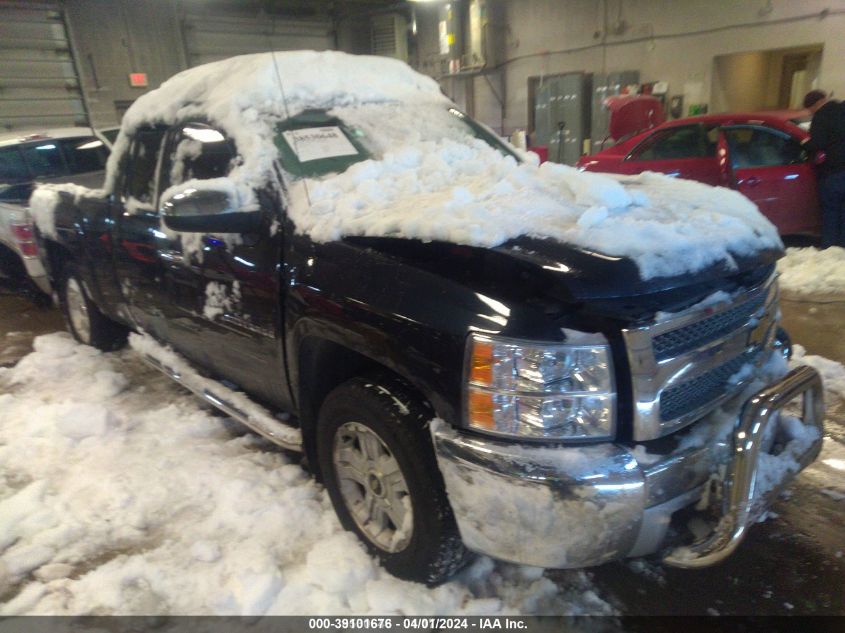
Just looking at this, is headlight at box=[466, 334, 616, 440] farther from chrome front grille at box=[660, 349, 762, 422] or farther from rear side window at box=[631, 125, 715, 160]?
rear side window at box=[631, 125, 715, 160]

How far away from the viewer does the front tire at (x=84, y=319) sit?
471 cm

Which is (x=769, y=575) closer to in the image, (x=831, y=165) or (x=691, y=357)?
(x=691, y=357)

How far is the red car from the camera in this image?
613cm

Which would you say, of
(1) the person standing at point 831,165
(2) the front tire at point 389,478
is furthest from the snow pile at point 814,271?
(2) the front tire at point 389,478

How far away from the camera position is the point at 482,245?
194 cm

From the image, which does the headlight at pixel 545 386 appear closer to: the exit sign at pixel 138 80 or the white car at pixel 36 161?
the white car at pixel 36 161

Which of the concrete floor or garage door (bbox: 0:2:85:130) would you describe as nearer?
the concrete floor

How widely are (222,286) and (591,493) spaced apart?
190 centimetres

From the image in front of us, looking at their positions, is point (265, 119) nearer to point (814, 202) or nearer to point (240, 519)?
point (240, 519)

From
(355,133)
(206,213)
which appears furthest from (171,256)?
(355,133)

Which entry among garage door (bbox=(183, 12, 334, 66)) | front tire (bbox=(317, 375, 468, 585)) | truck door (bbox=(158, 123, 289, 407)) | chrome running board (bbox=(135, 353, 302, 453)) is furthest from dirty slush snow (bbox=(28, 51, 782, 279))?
garage door (bbox=(183, 12, 334, 66))

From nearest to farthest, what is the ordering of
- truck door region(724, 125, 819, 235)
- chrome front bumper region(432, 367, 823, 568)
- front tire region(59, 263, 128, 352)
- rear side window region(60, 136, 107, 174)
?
chrome front bumper region(432, 367, 823, 568)
front tire region(59, 263, 128, 352)
truck door region(724, 125, 819, 235)
rear side window region(60, 136, 107, 174)

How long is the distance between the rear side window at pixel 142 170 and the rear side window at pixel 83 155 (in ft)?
13.7

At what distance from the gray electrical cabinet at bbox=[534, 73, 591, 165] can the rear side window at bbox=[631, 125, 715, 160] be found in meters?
4.89
